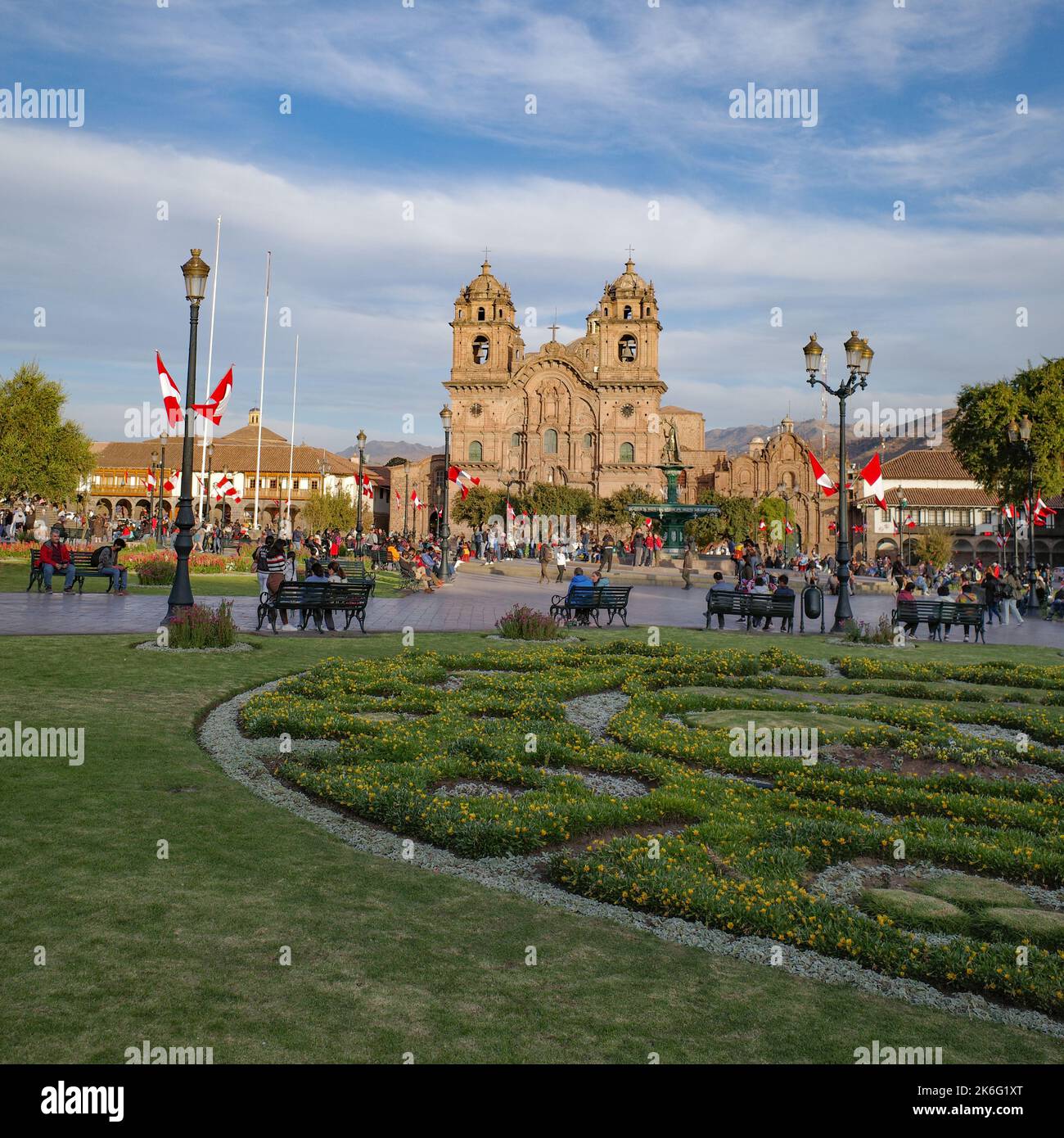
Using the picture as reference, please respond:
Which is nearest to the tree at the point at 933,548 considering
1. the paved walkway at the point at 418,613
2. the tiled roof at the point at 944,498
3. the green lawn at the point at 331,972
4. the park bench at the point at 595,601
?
the tiled roof at the point at 944,498

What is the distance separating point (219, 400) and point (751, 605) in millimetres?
19176

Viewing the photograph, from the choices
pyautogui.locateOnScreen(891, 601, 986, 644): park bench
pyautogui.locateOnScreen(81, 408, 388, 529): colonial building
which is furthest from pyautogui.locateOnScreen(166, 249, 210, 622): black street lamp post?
pyautogui.locateOnScreen(81, 408, 388, 529): colonial building

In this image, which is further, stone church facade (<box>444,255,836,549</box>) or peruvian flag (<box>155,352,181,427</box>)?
stone church facade (<box>444,255,836,549</box>)

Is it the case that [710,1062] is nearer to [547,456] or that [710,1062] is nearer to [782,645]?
[782,645]

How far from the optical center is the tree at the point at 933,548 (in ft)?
257

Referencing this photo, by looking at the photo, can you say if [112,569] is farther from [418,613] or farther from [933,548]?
[933,548]

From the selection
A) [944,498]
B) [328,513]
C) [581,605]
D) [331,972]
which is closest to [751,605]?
[581,605]

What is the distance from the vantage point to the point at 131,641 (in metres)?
13.6

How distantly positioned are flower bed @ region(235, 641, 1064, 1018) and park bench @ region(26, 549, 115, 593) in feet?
40.9

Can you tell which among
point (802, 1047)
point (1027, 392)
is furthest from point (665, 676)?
point (1027, 392)

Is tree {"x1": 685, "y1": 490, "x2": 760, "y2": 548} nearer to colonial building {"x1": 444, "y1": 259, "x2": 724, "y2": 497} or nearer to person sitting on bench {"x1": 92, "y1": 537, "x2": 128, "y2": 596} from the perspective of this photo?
colonial building {"x1": 444, "y1": 259, "x2": 724, "y2": 497}

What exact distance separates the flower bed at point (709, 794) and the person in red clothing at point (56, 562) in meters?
13.0

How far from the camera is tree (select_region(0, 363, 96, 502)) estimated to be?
48.0 metres
